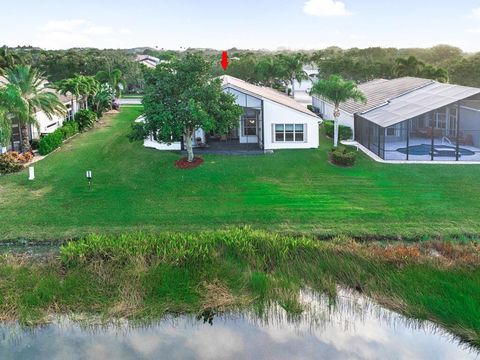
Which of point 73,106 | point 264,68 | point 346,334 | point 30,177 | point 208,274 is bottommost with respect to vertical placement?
point 346,334

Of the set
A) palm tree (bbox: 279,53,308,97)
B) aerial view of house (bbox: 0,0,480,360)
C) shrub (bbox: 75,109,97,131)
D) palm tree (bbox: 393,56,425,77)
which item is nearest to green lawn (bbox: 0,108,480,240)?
aerial view of house (bbox: 0,0,480,360)

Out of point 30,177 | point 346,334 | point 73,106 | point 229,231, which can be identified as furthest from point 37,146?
point 346,334

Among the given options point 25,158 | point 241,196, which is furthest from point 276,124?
point 25,158

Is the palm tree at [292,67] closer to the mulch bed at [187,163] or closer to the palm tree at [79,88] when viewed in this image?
the palm tree at [79,88]

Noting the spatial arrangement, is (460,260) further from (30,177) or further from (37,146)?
(37,146)

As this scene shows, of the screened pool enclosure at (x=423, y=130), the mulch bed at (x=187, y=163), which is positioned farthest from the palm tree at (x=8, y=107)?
the screened pool enclosure at (x=423, y=130)
